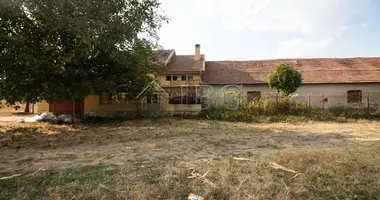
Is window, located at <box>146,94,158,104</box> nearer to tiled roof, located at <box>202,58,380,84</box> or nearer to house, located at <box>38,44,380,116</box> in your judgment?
house, located at <box>38,44,380,116</box>

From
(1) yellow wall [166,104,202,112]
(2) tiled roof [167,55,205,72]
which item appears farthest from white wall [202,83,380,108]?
(1) yellow wall [166,104,202,112]

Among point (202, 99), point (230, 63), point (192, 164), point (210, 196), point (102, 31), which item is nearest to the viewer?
point (210, 196)

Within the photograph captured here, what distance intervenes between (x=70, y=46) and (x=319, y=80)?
1785 centimetres

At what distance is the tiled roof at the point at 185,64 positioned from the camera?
20.7 m

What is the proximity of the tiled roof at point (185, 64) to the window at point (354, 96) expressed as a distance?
1183cm

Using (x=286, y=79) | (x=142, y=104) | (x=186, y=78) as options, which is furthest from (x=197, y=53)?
(x=286, y=79)

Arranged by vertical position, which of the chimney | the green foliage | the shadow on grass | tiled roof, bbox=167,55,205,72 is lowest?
the shadow on grass

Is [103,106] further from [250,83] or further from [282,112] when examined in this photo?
[250,83]

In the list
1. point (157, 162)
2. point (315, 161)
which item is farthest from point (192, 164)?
point (315, 161)

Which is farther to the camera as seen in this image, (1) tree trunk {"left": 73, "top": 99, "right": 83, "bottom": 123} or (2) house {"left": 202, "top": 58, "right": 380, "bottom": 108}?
(2) house {"left": 202, "top": 58, "right": 380, "bottom": 108}

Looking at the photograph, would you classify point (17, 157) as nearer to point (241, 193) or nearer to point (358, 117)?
point (241, 193)

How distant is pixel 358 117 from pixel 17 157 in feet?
50.5

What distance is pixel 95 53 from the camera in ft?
37.4

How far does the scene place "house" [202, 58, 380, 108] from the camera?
63.2ft
